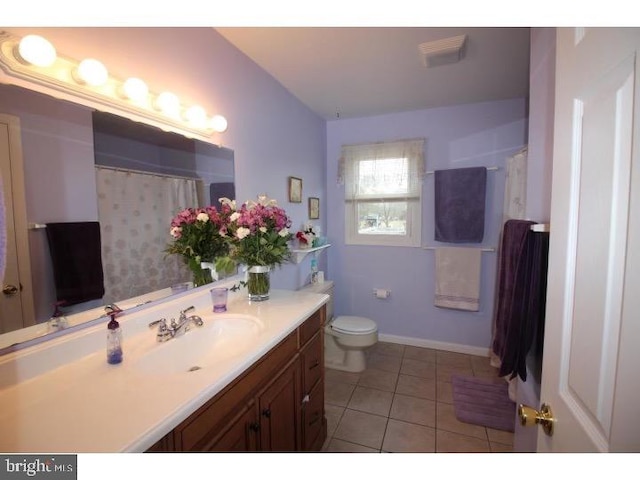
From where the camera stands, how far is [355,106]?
270 centimetres

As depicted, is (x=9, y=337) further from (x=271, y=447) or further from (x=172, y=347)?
(x=271, y=447)

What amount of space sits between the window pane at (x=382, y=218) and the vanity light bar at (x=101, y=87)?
77.0 inches

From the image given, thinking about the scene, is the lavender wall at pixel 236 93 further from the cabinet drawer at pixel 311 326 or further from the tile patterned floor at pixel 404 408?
the tile patterned floor at pixel 404 408

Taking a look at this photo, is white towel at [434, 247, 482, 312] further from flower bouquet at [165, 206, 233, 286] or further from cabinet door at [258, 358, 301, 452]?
flower bouquet at [165, 206, 233, 286]

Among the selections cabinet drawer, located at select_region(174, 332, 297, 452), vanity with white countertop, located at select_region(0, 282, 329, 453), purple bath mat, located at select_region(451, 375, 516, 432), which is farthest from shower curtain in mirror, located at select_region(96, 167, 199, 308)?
purple bath mat, located at select_region(451, 375, 516, 432)

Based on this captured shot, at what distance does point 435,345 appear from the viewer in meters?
2.93

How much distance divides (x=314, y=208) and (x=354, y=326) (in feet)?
4.02

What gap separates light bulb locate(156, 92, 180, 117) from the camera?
4.11ft

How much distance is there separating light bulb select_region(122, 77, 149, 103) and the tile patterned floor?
2.10m

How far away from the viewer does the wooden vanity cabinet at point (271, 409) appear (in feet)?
2.61

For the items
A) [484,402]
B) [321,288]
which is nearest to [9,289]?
[321,288]

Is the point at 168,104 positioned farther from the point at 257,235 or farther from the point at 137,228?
the point at 257,235

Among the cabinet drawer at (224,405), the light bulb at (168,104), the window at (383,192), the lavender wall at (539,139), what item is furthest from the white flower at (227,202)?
the window at (383,192)
